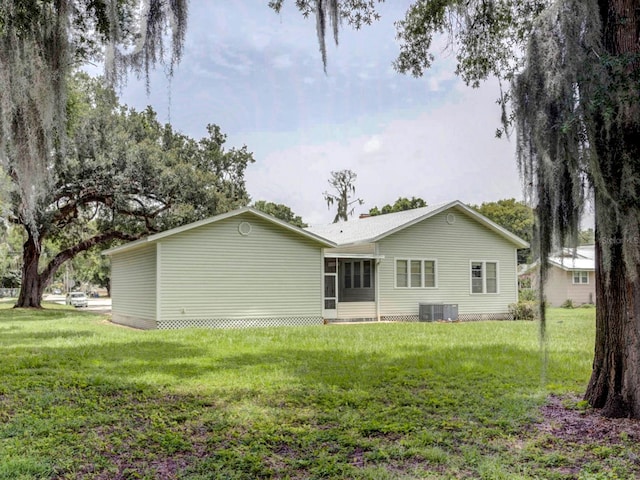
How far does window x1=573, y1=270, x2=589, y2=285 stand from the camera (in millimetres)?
27703

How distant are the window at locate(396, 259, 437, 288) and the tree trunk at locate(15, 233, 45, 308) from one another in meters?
15.3

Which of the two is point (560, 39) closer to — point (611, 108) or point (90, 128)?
point (611, 108)

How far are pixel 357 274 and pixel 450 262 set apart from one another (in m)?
3.36

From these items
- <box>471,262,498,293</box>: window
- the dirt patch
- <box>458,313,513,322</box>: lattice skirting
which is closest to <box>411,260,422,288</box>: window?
<box>458,313,513,322</box>: lattice skirting

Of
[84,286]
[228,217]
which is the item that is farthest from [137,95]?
[84,286]

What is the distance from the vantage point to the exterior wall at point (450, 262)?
59.3 feet

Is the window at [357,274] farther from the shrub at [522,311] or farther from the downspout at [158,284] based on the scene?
the downspout at [158,284]

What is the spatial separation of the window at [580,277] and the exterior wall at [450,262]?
960cm

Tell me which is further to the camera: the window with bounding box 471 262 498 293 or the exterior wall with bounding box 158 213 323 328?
the window with bounding box 471 262 498 293

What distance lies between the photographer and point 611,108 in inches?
160

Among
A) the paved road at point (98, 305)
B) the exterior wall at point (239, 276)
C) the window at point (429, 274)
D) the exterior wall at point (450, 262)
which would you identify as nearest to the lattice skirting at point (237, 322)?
the exterior wall at point (239, 276)

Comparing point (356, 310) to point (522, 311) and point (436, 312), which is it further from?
point (522, 311)

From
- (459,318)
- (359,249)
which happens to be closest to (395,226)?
(359,249)

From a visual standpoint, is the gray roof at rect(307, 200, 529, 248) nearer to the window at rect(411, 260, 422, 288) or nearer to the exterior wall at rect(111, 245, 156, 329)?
the window at rect(411, 260, 422, 288)
